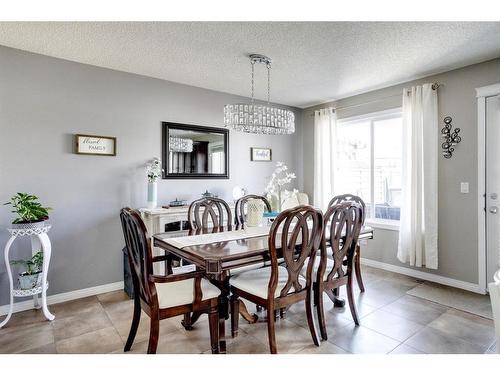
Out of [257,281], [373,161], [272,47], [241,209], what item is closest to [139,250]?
[257,281]

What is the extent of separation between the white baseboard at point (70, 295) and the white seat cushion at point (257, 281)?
5.83 ft

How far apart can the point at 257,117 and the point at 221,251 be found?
136 cm

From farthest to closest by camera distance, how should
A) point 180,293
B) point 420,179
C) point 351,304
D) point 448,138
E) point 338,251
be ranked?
point 420,179, point 448,138, point 351,304, point 338,251, point 180,293

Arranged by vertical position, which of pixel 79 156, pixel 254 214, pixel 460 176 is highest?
pixel 79 156

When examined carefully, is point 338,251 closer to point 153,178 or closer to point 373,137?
point 153,178

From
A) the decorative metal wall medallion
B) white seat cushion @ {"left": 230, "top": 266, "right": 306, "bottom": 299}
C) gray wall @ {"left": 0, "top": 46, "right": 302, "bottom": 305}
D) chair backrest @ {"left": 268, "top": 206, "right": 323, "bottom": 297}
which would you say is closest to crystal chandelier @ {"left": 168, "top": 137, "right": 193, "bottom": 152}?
gray wall @ {"left": 0, "top": 46, "right": 302, "bottom": 305}

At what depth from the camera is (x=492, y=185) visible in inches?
119

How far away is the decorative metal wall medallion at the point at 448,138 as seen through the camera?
3.24m

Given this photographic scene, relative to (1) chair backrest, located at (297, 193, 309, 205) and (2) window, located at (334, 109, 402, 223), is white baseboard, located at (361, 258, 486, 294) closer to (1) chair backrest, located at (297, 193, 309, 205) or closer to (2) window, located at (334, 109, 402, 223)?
(2) window, located at (334, 109, 402, 223)

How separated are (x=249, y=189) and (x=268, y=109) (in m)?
1.84

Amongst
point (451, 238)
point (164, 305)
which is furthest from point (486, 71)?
point (164, 305)

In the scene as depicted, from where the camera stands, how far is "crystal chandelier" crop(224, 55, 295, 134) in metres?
2.71

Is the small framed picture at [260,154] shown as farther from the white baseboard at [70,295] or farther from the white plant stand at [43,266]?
the white plant stand at [43,266]

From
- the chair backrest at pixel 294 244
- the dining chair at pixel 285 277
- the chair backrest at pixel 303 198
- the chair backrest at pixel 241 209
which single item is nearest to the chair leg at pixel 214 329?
the dining chair at pixel 285 277
